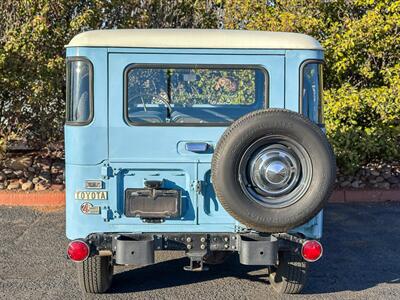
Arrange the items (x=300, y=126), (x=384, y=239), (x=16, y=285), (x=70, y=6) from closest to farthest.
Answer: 1. (x=300, y=126)
2. (x=16, y=285)
3. (x=384, y=239)
4. (x=70, y=6)

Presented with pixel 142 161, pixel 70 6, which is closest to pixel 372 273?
pixel 142 161

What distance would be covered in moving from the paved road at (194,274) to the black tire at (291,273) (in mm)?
122

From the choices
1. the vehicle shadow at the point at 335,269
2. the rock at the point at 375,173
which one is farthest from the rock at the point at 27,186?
the rock at the point at 375,173

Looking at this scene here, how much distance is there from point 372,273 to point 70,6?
5.64 meters

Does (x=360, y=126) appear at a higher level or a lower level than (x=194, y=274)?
higher

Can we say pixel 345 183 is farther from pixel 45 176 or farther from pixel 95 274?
pixel 95 274

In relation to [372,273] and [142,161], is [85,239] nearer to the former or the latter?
[142,161]

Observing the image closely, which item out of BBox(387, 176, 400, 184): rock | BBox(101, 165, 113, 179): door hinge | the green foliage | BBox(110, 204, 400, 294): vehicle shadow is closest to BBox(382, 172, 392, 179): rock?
BBox(387, 176, 400, 184): rock

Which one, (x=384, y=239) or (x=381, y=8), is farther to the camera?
(x=381, y=8)

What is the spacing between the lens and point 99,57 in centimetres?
402

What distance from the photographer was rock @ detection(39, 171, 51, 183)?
315 inches

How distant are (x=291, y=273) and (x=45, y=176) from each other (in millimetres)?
4886

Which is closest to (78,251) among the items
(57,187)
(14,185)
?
(57,187)

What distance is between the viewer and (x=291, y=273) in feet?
14.4
